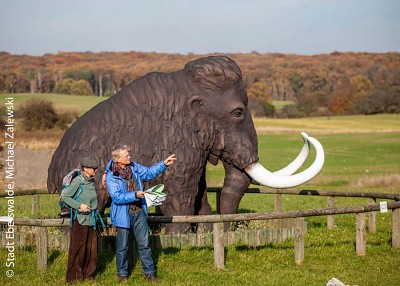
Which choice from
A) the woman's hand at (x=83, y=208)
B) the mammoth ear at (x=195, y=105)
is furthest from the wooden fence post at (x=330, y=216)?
the woman's hand at (x=83, y=208)

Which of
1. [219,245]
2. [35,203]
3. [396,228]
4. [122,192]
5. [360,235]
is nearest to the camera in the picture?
[122,192]

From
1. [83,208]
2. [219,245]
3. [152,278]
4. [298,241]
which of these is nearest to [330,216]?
[298,241]

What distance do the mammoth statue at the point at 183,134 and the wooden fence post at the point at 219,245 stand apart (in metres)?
0.81

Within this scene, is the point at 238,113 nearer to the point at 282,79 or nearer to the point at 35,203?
the point at 35,203

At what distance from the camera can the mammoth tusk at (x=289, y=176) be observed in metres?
7.62

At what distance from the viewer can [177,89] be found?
7.76 m

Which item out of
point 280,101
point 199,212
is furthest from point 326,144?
point 280,101

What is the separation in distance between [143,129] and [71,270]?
2.01m

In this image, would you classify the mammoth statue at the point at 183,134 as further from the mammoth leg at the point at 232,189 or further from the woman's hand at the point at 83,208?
the woman's hand at the point at 83,208

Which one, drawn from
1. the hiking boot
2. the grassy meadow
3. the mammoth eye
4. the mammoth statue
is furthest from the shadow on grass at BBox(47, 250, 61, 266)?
the mammoth eye

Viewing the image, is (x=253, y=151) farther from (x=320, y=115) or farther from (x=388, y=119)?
(x=320, y=115)

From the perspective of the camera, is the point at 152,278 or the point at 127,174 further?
the point at 152,278

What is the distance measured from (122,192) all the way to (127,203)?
0.13m

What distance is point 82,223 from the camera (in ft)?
19.7
